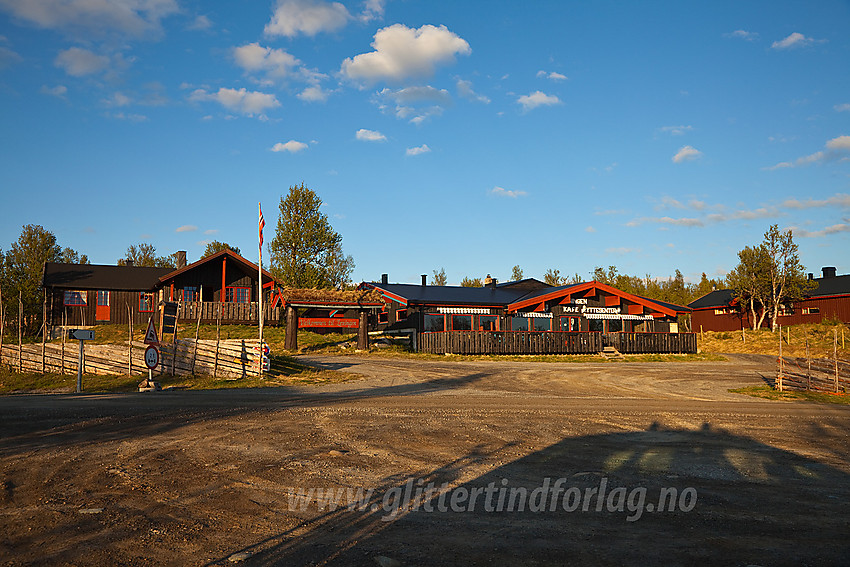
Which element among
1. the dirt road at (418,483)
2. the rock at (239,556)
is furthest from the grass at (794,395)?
the rock at (239,556)

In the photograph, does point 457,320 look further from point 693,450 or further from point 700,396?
point 693,450

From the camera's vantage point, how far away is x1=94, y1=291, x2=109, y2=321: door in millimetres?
46312

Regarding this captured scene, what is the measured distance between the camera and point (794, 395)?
20312 millimetres

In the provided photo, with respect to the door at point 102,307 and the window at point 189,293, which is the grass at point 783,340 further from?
the door at point 102,307

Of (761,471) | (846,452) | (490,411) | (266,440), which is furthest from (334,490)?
(846,452)

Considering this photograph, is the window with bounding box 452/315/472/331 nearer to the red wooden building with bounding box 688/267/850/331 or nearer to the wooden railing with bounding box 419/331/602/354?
the wooden railing with bounding box 419/331/602/354

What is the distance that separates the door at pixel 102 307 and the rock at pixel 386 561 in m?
48.0

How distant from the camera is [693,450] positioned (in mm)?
10266

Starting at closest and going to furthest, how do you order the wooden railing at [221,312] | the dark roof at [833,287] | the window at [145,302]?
the wooden railing at [221,312]
the window at [145,302]
the dark roof at [833,287]

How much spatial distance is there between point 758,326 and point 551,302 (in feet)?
95.4

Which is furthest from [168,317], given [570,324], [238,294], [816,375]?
[570,324]

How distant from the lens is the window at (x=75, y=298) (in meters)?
45.5

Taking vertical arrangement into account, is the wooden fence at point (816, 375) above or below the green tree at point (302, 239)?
below

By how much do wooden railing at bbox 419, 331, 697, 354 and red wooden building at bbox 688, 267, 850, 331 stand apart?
20.7 meters
